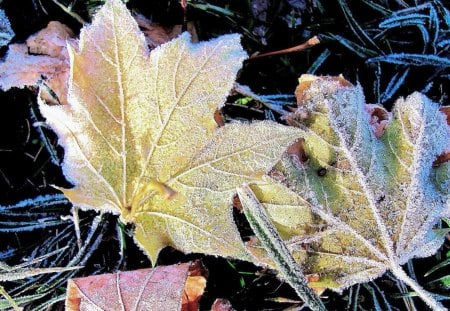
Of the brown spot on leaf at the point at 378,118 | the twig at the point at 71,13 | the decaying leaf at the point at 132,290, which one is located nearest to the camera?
the decaying leaf at the point at 132,290

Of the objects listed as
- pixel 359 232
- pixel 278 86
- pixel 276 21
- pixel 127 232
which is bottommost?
pixel 127 232

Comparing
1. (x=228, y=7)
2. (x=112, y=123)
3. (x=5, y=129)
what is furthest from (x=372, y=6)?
(x=5, y=129)

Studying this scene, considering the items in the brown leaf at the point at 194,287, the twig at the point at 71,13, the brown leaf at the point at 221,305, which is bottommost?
the brown leaf at the point at 221,305

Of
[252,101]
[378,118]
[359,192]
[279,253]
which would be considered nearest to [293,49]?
[252,101]

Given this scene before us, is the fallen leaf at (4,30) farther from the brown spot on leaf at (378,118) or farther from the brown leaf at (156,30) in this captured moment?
the brown spot on leaf at (378,118)

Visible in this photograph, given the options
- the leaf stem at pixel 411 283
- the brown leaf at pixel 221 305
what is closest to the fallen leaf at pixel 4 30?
the brown leaf at pixel 221 305

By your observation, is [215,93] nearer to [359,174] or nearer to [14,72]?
[359,174]

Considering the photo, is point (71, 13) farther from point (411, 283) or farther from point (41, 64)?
Result: point (411, 283)
